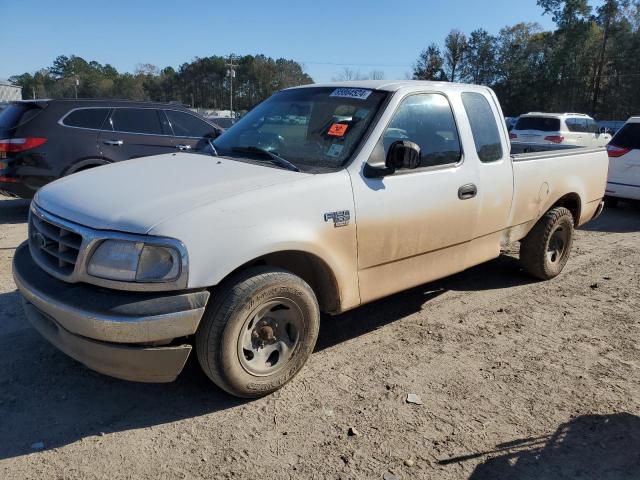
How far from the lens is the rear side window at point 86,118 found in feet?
25.6

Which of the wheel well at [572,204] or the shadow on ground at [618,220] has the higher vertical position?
the wheel well at [572,204]

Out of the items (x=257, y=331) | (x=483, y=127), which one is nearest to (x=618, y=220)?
(x=483, y=127)

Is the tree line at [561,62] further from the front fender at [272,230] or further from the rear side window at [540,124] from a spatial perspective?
the front fender at [272,230]

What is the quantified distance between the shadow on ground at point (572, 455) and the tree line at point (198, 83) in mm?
84739

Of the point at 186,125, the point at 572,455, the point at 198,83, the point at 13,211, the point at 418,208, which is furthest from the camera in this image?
the point at 198,83

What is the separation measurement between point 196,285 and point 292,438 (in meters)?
1.01

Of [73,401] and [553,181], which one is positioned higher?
[553,181]

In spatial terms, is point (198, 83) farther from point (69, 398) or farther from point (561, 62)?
point (69, 398)

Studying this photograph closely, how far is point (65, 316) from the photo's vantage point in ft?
9.09

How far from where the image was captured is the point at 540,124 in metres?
17.8

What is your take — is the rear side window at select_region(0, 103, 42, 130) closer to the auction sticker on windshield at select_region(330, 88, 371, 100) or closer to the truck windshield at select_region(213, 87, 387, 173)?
the truck windshield at select_region(213, 87, 387, 173)

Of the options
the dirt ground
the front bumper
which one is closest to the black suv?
the dirt ground

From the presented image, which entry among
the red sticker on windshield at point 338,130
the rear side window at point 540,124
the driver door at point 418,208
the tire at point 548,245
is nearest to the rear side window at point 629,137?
the tire at point 548,245

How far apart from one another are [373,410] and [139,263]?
64.3 inches
